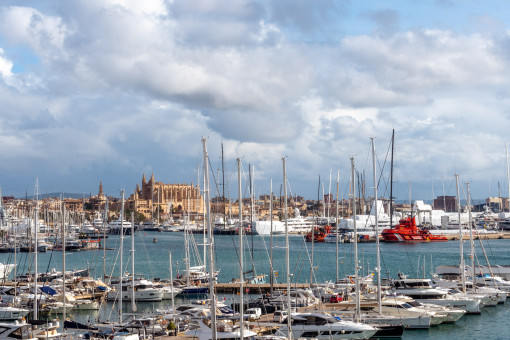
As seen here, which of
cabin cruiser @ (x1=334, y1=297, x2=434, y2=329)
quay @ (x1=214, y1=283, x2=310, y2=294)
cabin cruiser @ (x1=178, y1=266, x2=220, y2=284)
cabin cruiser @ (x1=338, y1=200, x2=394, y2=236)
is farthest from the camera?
cabin cruiser @ (x1=338, y1=200, x2=394, y2=236)

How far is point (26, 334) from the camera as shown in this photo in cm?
2561

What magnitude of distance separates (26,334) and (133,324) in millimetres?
5164

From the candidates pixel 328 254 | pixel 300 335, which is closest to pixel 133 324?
pixel 300 335

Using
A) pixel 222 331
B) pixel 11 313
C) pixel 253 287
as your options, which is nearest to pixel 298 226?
pixel 253 287

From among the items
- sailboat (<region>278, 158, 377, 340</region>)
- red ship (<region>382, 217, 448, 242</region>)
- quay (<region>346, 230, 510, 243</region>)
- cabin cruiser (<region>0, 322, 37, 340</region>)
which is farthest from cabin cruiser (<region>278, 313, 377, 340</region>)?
quay (<region>346, 230, 510, 243</region>)

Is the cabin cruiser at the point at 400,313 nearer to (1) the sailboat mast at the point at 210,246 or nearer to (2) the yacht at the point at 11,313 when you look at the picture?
(1) the sailboat mast at the point at 210,246

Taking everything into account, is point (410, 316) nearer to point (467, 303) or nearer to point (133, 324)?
point (467, 303)

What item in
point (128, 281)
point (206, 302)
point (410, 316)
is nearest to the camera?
point (410, 316)

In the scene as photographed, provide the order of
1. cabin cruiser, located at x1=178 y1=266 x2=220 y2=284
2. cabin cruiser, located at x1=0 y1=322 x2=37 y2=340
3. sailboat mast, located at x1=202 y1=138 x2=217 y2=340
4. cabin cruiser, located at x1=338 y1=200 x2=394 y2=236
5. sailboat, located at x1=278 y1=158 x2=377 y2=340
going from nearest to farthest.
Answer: sailboat mast, located at x1=202 y1=138 x2=217 y2=340, cabin cruiser, located at x1=0 y1=322 x2=37 y2=340, sailboat, located at x1=278 y1=158 x2=377 y2=340, cabin cruiser, located at x1=178 y1=266 x2=220 y2=284, cabin cruiser, located at x1=338 y1=200 x2=394 y2=236

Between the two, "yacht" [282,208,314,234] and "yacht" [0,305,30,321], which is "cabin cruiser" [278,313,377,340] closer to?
"yacht" [0,305,30,321]

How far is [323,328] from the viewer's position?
2886 cm

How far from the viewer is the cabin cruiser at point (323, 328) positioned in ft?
→ 94.6

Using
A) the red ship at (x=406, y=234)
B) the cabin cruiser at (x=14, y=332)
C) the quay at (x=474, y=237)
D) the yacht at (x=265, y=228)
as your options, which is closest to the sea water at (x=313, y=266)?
the red ship at (x=406, y=234)

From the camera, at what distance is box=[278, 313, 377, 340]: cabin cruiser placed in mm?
28828
